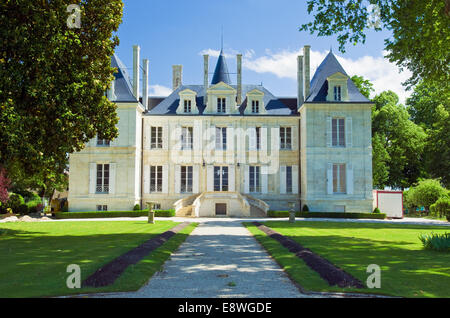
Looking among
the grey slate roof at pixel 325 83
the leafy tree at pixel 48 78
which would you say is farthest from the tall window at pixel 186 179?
the leafy tree at pixel 48 78

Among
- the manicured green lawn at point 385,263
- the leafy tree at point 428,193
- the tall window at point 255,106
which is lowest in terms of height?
the manicured green lawn at point 385,263

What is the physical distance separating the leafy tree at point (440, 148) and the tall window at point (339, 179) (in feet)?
51.5

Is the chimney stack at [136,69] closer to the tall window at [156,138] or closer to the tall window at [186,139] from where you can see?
the tall window at [156,138]

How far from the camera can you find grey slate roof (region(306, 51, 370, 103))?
31705mm

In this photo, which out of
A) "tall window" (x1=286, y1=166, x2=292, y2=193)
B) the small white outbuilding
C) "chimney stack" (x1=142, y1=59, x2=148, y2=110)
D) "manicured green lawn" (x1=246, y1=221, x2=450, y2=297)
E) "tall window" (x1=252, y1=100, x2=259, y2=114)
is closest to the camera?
"manicured green lawn" (x1=246, y1=221, x2=450, y2=297)

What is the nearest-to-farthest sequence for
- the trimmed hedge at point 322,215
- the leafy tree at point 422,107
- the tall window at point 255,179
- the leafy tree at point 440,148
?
Result: the trimmed hedge at point 322,215
the tall window at point 255,179
the leafy tree at point 440,148
the leafy tree at point 422,107

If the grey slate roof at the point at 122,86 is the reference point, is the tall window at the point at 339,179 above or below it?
below

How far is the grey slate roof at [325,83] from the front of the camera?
31.7 meters

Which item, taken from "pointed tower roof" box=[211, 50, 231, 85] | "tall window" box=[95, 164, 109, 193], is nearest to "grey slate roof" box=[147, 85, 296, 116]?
"pointed tower roof" box=[211, 50, 231, 85]

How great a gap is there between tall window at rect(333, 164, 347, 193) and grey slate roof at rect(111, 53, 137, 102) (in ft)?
54.9

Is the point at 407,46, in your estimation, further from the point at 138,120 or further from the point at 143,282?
the point at 138,120

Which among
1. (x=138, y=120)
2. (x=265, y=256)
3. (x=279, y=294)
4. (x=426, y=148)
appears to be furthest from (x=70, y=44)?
(x=426, y=148)

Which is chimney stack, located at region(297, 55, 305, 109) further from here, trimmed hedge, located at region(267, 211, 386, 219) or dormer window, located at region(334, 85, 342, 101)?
trimmed hedge, located at region(267, 211, 386, 219)

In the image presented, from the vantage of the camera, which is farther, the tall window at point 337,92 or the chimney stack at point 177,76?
the chimney stack at point 177,76
